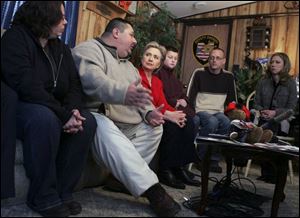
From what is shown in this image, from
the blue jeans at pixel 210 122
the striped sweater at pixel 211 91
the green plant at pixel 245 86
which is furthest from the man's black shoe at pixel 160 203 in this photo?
the green plant at pixel 245 86

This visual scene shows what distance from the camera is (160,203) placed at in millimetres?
1392

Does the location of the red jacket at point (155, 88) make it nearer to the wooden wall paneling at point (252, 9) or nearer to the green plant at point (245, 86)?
the green plant at point (245, 86)

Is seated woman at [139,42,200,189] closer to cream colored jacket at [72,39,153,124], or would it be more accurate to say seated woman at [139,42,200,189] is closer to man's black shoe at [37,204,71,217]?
cream colored jacket at [72,39,153,124]

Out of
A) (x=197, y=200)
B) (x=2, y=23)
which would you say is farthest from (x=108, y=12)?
(x=197, y=200)

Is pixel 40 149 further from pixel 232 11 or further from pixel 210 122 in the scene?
pixel 232 11

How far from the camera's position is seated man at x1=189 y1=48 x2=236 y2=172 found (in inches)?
106

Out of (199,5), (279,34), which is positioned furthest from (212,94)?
(279,34)

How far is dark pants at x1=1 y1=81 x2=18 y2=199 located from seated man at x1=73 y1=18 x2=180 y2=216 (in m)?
0.38

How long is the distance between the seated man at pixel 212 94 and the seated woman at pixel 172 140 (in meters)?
0.48

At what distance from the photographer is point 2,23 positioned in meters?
2.87

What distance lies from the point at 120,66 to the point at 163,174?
69cm

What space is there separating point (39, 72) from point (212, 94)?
1.71 meters

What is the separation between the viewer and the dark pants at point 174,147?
2.05 m

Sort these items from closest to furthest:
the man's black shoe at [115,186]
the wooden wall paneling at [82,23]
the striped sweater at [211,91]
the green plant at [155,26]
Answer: the man's black shoe at [115,186] → the striped sweater at [211,91] → the wooden wall paneling at [82,23] → the green plant at [155,26]
